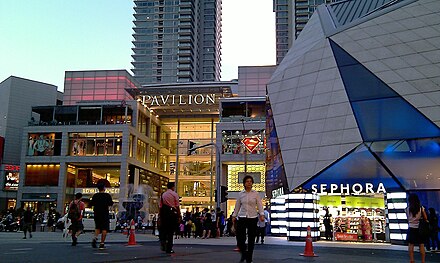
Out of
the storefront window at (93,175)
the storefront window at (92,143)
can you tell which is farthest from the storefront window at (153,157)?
the storefront window at (92,143)

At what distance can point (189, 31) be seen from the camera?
443 ft

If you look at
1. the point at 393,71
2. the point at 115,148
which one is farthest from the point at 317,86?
the point at 115,148

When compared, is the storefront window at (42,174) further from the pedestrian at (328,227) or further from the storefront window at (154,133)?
the pedestrian at (328,227)

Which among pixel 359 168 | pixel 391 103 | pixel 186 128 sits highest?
pixel 186 128

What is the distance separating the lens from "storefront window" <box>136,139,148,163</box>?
6438 cm

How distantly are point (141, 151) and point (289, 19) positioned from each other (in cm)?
8316

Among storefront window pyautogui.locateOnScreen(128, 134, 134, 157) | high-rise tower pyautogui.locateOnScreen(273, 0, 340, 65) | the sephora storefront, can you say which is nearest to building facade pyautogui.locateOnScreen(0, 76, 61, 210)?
storefront window pyautogui.locateOnScreen(128, 134, 134, 157)

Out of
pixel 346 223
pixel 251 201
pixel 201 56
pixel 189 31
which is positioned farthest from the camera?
pixel 201 56

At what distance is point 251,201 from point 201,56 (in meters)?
148

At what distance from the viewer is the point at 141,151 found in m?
66.1

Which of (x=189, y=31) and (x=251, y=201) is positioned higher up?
(x=189, y=31)

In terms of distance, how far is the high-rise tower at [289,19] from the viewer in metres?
121

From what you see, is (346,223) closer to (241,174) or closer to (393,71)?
(393,71)

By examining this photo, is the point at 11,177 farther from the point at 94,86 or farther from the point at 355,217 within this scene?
the point at 355,217
